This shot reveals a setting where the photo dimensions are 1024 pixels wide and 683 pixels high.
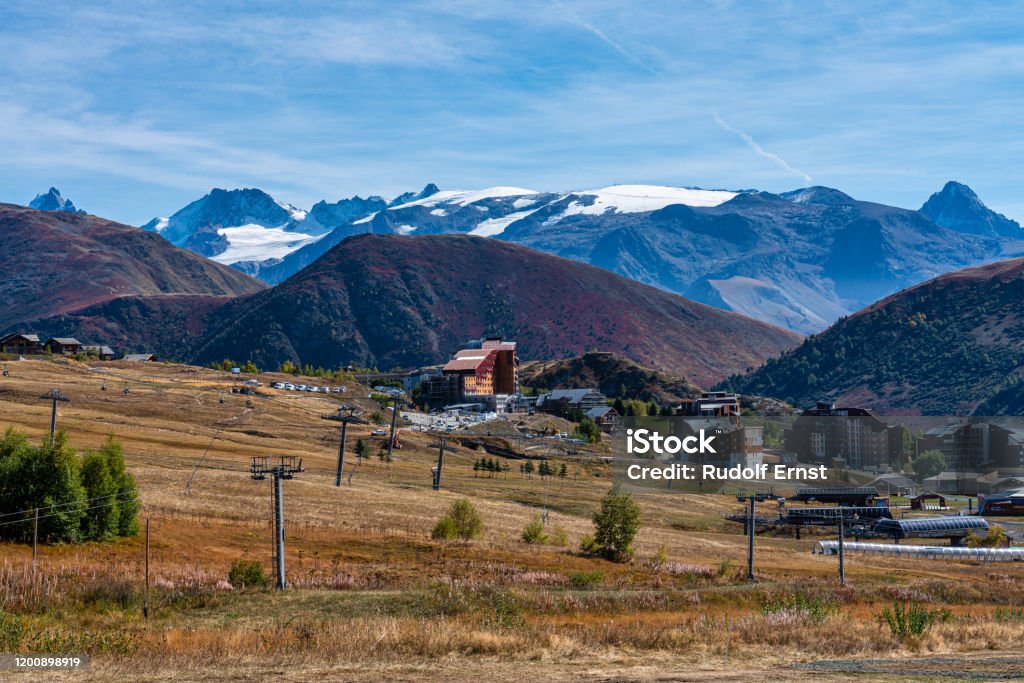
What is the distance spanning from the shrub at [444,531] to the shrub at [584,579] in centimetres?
1370

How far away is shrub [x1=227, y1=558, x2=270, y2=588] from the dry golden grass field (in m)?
1.00

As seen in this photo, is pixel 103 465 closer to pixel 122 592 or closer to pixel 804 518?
pixel 122 592

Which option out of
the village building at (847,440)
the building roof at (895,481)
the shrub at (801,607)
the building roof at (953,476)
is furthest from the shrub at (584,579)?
the village building at (847,440)

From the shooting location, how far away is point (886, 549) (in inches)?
3757

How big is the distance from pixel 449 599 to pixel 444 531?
2589 cm

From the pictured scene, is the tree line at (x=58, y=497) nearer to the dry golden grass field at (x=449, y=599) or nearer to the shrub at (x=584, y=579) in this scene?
the dry golden grass field at (x=449, y=599)

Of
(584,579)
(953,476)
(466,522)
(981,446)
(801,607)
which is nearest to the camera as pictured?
(801,607)

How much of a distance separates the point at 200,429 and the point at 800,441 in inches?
4394

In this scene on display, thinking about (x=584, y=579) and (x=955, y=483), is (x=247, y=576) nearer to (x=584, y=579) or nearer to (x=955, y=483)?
(x=584, y=579)

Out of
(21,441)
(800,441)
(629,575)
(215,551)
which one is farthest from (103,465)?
(800,441)

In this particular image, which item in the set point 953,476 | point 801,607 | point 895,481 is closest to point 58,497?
point 801,607

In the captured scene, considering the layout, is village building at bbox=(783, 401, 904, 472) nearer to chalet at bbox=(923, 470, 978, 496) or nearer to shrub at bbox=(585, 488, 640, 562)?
chalet at bbox=(923, 470, 978, 496)

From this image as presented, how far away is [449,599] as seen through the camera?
141 feet

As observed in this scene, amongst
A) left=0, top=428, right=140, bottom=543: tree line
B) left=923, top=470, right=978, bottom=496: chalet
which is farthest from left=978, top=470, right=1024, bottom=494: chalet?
left=0, top=428, right=140, bottom=543: tree line
